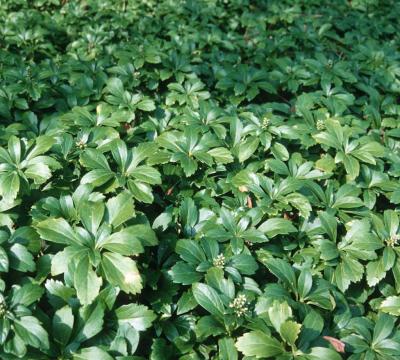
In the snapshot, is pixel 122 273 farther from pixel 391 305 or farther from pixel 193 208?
pixel 391 305

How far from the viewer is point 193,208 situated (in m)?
2.08

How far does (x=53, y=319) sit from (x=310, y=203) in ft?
4.26

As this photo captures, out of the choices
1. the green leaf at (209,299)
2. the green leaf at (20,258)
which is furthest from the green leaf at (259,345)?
the green leaf at (20,258)

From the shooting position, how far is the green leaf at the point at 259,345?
4.93 feet

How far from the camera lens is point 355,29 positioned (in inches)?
187

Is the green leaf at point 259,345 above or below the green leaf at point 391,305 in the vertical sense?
above

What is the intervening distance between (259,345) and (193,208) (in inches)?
29.4

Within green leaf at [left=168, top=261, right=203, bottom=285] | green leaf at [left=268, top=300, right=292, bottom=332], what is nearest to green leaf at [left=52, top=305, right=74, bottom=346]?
green leaf at [left=168, top=261, right=203, bottom=285]

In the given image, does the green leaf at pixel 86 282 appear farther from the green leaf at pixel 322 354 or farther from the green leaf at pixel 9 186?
the green leaf at pixel 322 354

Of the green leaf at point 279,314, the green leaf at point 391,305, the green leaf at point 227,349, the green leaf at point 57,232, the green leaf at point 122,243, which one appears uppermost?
the green leaf at point 122,243

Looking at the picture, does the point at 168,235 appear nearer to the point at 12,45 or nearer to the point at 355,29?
the point at 12,45

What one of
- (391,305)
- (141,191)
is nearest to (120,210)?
(141,191)

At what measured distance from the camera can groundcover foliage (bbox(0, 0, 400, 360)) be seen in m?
1.60

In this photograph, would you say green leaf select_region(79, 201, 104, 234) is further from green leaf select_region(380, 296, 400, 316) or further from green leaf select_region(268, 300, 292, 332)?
green leaf select_region(380, 296, 400, 316)
